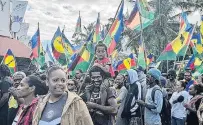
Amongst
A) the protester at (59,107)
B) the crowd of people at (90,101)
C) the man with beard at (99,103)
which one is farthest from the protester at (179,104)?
the protester at (59,107)

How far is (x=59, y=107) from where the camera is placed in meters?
3.51

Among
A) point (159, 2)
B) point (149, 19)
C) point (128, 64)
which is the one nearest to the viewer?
point (149, 19)

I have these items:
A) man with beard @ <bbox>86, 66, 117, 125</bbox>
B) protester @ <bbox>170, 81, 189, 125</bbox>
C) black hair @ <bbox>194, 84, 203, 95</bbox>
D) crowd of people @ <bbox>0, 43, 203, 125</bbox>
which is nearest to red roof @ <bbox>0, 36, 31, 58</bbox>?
protester @ <bbox>170, 81, 189, 125</bbox>

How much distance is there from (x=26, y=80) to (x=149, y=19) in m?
5.99

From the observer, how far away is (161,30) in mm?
34125

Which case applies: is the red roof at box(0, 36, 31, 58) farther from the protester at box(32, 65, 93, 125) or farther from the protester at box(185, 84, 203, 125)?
the protester at box(32, 65, 93, 125)

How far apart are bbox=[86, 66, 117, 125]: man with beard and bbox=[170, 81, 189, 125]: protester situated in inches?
141

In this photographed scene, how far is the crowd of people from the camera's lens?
11.5ft

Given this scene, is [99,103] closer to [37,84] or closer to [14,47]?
[37,84]

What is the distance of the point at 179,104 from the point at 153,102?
160 centimetres

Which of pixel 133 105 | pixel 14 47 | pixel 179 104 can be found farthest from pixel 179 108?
pixel 14 47

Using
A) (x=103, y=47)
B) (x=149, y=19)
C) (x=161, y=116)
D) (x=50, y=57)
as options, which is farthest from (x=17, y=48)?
(x=103, y=47)

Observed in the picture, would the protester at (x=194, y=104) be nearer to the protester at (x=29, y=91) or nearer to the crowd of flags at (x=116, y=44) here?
the crowd of flags at (x=116, y=44)

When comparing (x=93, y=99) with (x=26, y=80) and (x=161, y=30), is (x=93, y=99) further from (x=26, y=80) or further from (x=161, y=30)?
(x=161, y=30)
